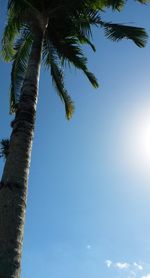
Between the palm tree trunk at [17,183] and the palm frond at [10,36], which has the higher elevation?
the palm frond at [10,36]

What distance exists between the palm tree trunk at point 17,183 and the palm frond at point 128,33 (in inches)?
140

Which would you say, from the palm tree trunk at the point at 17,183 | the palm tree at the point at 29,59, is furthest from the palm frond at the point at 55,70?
the palm tree trunk at the point at 17,183

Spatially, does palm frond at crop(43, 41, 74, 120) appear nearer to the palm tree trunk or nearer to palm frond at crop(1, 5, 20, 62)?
palm frond at crop(1, 5, 20, 62)

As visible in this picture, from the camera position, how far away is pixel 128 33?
39.5 feet

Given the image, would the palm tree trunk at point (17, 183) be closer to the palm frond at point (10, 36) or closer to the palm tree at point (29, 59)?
the palm tree at point (29, 59)

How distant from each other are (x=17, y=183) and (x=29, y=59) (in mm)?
4369

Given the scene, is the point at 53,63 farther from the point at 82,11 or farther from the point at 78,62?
the point at 82,11

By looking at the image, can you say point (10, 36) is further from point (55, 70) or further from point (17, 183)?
point (17, 183)

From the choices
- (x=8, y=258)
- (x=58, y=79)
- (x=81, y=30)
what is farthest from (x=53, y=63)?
(x=8, y=258)

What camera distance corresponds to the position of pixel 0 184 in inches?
297

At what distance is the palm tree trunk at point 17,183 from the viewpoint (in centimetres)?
622

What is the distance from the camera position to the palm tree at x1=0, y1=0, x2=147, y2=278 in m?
6.77

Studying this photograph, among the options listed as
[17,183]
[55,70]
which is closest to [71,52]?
[55,70]

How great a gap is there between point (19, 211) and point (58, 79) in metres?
7.64
